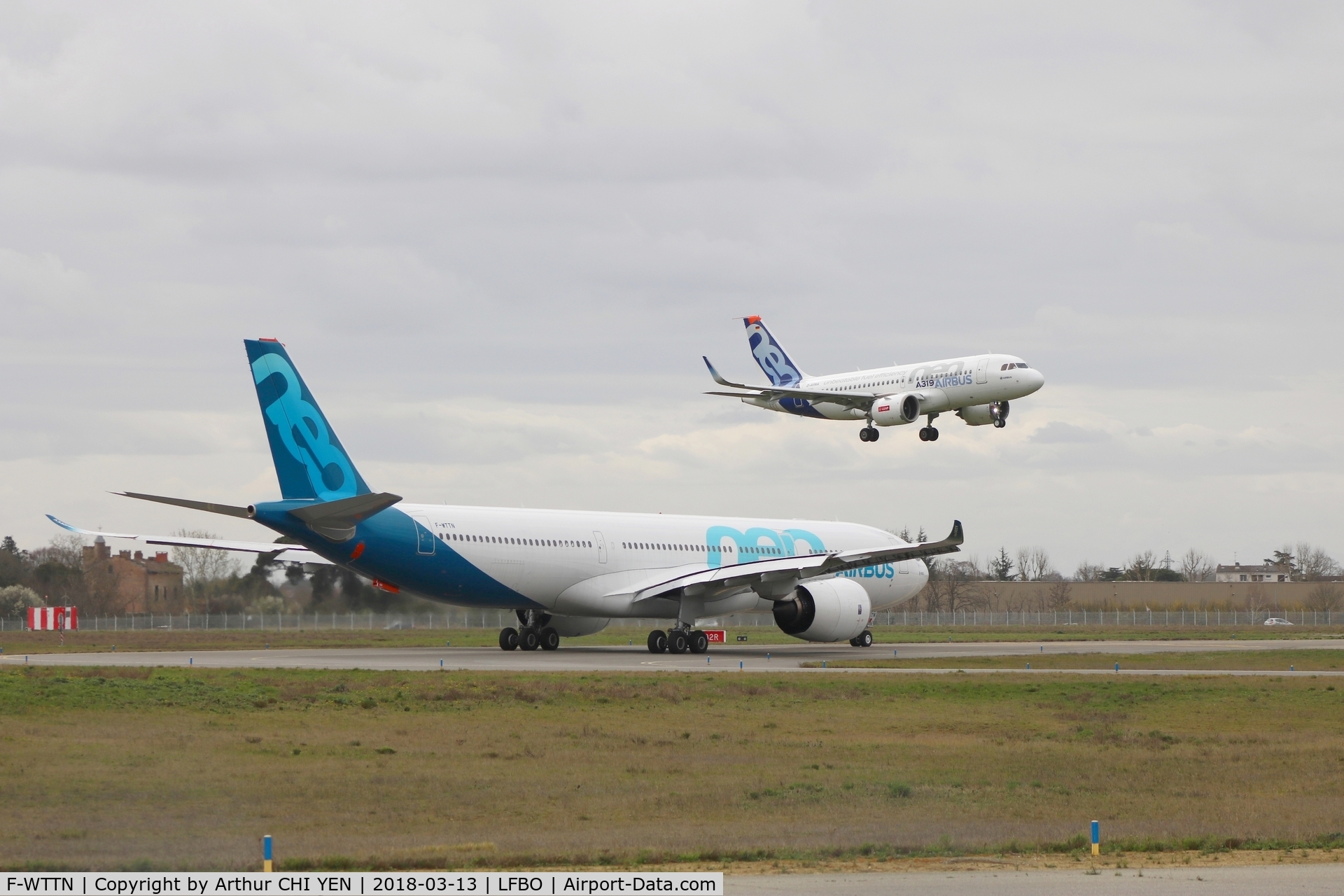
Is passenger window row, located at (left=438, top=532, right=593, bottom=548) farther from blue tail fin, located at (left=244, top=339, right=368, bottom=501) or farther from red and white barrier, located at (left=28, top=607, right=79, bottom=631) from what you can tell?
red and white barrier, located at (left=28, top=607, right=79, bottom=631)

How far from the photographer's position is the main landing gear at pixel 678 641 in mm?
48125

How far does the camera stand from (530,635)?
161ft

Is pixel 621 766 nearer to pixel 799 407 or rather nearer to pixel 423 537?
pixel 423 537

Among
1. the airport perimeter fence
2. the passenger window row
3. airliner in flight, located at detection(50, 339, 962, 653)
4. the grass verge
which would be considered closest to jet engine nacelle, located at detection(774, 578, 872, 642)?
airliner in flight, located at detection(50, 339, 962, 653)

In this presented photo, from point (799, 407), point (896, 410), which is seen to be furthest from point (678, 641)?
point (896, 410)

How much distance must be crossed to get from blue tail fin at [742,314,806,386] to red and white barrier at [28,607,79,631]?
35.8 meters

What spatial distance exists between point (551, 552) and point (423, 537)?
479cm

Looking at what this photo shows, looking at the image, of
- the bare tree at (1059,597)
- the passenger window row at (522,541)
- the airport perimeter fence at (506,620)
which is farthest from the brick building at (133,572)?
the bare tree at (1059,597)

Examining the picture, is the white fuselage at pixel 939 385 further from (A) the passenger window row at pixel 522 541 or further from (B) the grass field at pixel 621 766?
(B) the grass field at pixel 621 766

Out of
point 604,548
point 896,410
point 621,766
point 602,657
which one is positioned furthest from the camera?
point 604,548

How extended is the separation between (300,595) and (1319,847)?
43429mm

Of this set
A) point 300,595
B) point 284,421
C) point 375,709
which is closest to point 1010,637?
point 300,595

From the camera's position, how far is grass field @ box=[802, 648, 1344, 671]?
143 feet

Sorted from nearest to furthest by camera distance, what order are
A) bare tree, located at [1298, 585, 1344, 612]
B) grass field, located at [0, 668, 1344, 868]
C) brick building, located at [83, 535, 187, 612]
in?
grass field, located at [0, 668, 1344, 868] < brick building, located at [83, 535, 187, 612] < bare tree, located at [1298, 585, 1344, 612]
